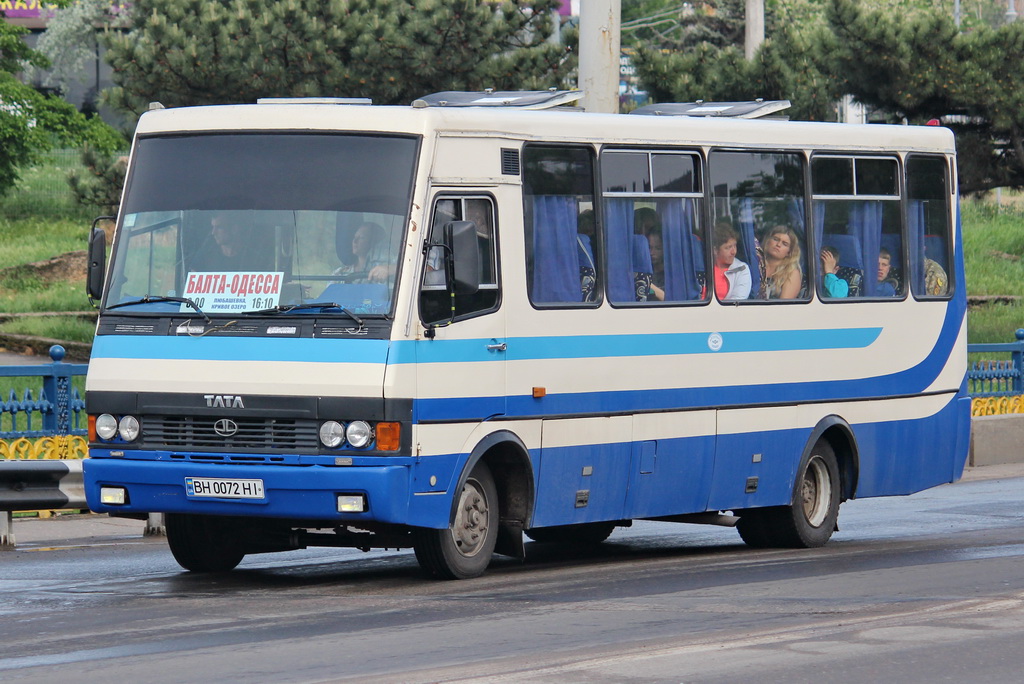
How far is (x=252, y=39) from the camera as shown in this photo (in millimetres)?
22609

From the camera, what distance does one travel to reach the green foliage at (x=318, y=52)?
886 inches

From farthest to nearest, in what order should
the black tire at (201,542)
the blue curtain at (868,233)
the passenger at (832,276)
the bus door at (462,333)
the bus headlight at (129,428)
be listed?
1. the blue curtain at (868,233)
2. the passenger at (832,276)
3. the black tire at (201,542)
4. the bus headlight at (129,428)
5. the bus door at (462,333)

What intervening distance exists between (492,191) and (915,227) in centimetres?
487

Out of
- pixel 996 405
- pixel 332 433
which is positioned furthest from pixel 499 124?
pixel 996 405

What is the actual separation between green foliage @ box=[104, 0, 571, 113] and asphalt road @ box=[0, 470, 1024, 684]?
10.4 metres

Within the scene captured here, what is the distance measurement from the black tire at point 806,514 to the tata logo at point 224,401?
4.86 meters

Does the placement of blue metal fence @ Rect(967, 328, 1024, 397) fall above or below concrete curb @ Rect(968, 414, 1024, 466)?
above

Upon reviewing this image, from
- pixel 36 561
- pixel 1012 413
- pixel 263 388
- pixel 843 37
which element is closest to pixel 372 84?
pixel 843 37

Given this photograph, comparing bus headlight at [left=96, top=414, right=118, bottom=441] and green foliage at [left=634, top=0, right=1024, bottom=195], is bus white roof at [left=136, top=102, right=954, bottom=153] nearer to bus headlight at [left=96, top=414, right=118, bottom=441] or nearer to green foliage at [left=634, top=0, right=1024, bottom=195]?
bus headlight at [left=96, top=414, right=118, bottom=441]

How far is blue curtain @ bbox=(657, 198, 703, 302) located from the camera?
1208cm

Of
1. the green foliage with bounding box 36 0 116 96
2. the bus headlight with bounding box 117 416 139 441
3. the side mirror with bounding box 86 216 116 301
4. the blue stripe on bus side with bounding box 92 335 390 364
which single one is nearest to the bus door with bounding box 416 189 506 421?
the blue stripe on bus side with bounding box 92 335 390 364

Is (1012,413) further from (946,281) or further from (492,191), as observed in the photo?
(492,191)

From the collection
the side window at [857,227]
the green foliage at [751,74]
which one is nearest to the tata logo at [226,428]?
the side window at [857,227]

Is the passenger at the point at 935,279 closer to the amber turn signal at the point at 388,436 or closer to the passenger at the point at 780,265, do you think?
the passenger at the point at 780,265
